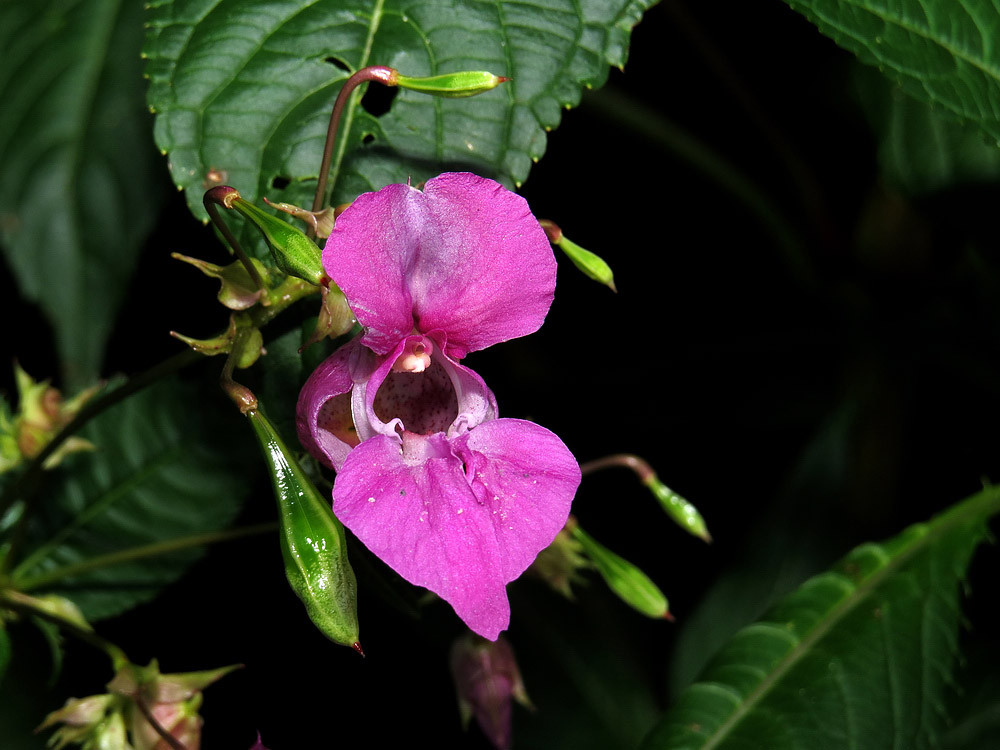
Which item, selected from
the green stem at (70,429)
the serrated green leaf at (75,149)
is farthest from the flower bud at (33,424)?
the serrated green leaf at (75,149)

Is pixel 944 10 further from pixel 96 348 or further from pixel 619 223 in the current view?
pixel 96 348

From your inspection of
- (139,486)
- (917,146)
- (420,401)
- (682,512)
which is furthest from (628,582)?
(917,146)

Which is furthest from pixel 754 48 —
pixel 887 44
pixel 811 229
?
pixel 887 44

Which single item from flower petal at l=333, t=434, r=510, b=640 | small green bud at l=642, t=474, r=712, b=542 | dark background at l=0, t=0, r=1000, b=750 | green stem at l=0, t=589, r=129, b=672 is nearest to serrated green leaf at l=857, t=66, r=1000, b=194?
dark background at l=0, t=0, r=1000, b=750

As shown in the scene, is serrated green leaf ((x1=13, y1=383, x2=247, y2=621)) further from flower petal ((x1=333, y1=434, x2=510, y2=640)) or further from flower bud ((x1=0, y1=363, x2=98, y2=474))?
flower petal ((x1=333, y1=434, x2=510, y2=640))

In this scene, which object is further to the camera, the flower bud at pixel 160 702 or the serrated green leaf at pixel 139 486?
the serrated green leaf at pixel 139 486

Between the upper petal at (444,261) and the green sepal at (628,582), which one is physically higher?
the upper petal at (444,261)

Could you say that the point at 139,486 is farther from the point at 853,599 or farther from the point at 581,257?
the point at 853,599

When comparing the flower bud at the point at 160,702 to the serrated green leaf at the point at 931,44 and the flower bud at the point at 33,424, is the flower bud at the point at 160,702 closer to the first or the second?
the flower bud at the point at 33,424
